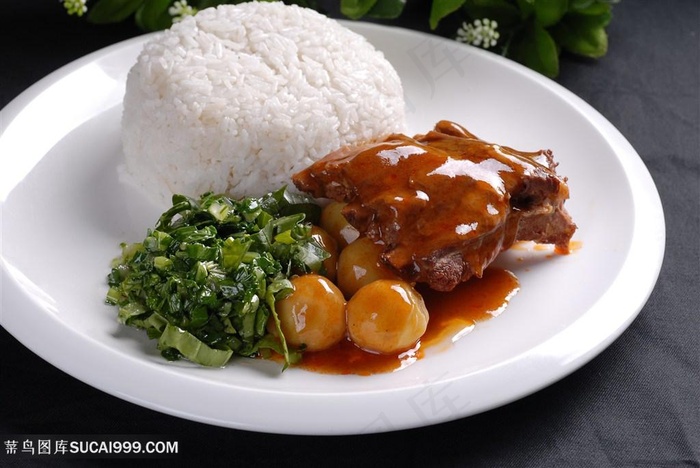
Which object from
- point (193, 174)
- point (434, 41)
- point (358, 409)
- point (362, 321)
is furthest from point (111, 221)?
point (434, 41)

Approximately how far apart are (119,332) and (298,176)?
1.07 m

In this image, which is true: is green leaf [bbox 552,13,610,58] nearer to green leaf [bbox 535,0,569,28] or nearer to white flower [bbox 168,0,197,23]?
green leaf [bbox 535,0,569,28]

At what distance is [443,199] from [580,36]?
284 centimetres

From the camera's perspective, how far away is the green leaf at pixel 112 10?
566cm

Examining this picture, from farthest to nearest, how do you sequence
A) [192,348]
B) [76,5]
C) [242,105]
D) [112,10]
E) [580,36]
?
[580,36]
[112,10]
[76,5]
[242,105]
[192,348]

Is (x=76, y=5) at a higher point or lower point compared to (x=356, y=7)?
higher

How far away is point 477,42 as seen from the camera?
5.50 meters

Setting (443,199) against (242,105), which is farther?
(242,105)

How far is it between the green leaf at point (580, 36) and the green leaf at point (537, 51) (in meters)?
0.16

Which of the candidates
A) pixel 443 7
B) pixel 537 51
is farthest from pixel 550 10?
pixel 443 7

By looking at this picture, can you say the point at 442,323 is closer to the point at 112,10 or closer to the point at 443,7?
the point at 443,7

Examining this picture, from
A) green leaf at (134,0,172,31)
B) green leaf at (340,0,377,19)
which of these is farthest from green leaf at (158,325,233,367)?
green leaf at (134,0,172,31)

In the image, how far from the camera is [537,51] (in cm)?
557

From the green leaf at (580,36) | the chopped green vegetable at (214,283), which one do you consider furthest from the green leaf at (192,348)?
the green leaf at (580,36)
